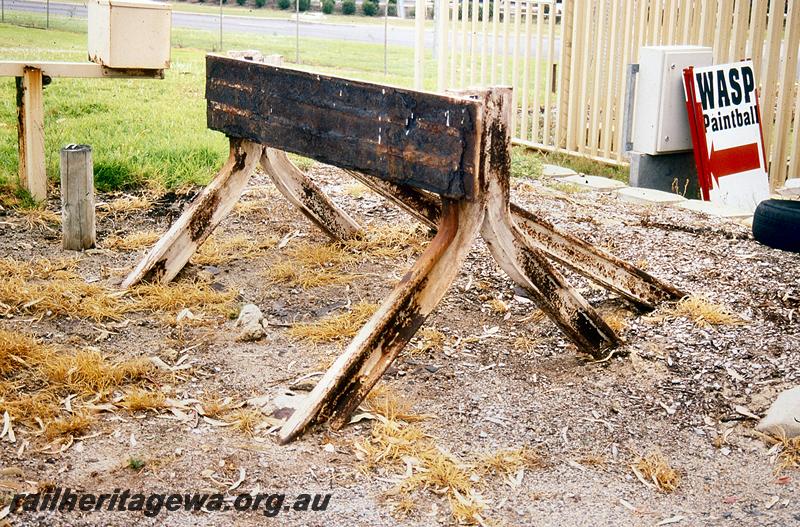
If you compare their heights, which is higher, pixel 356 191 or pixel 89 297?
pixel 356 191

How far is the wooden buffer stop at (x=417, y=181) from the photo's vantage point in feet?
12.1

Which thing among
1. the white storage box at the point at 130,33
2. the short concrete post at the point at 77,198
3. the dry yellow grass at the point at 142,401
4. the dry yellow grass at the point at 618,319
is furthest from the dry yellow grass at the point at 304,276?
the white storage box at the point at 130,33

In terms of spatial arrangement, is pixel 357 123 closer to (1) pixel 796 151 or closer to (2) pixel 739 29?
(1) pixel 796 151

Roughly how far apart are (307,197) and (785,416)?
3.13 metres

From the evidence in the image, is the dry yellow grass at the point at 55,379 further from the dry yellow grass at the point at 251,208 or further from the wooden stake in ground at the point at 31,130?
the wooden stake in ground at the point at 31,130

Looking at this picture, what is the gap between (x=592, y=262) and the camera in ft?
15.2

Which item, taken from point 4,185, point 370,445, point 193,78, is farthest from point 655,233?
point 193,78

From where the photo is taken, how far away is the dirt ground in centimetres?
325

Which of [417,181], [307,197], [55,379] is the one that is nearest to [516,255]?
[417,181]

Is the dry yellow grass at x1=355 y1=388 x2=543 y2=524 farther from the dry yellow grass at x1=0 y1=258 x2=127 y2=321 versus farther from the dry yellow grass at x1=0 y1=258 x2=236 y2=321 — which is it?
the dry yellow grass at x1=0 y1=258 x2=127 y2=321

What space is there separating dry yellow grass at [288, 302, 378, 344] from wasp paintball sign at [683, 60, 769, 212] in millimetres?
3986

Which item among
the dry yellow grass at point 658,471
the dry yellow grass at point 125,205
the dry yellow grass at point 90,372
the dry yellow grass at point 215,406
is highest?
the dry yellow grass at point 125,205

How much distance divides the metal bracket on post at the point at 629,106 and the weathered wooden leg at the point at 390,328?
4819 millimetres

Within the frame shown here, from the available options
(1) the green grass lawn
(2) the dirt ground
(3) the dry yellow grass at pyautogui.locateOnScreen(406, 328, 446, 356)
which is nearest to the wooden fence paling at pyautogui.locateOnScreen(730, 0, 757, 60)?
(2) the dirt ground
